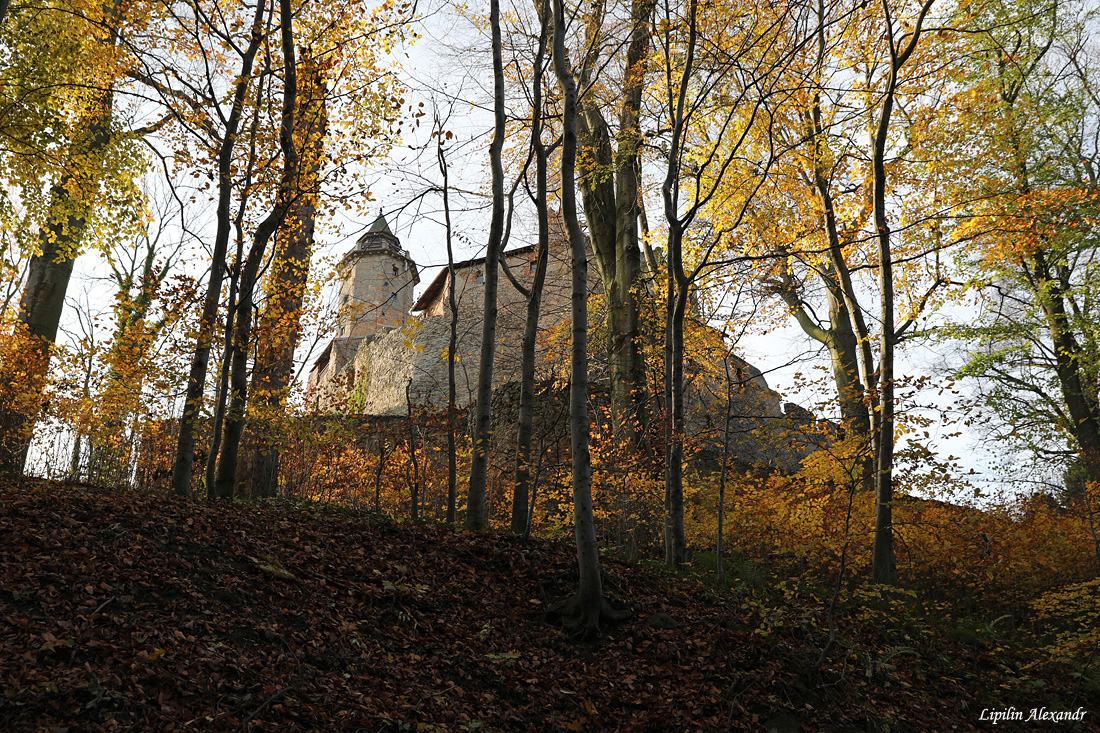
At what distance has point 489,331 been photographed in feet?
28.8

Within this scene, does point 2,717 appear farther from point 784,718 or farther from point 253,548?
point 784,718

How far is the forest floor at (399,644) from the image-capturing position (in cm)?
344

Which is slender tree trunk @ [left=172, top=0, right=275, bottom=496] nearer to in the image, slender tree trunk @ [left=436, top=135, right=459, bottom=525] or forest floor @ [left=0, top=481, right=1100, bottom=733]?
forest floor @ [left=0, top=481, right=1100, bottom=733]

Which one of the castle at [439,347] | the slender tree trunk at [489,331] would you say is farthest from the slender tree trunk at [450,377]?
the castle at [439,347]

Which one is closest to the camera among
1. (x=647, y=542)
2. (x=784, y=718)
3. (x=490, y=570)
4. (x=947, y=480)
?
(x=784, y=718)

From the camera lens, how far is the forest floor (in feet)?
11.3

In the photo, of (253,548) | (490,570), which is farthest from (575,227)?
(253,548)

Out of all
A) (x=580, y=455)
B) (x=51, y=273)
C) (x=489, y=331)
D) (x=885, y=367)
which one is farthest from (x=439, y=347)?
(x=580, y=455)

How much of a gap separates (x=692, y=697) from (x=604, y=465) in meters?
6.52

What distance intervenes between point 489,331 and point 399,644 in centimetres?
481

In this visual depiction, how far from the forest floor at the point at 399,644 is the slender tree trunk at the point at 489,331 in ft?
3.57

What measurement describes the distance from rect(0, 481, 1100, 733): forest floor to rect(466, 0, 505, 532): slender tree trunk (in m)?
1.09

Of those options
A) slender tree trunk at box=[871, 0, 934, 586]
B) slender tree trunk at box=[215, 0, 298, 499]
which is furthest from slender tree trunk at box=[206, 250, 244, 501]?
slender tree trunk at box=[871, 0, 934, 586]

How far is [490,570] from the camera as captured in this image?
654cm
